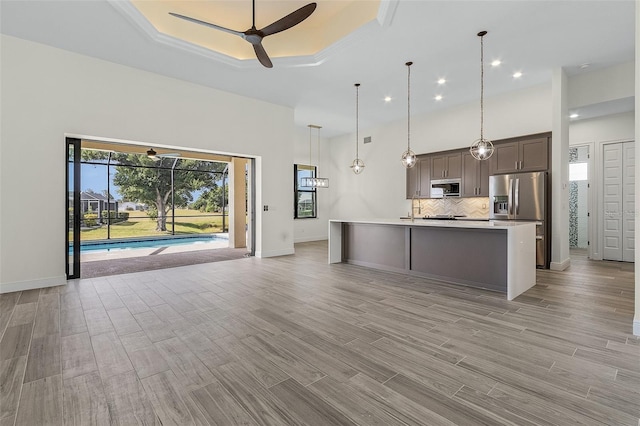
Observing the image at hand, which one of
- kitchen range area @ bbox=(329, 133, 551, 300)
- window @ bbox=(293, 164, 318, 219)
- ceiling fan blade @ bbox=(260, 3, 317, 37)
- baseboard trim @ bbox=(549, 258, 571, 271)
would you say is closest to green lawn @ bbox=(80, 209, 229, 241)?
window @ bbox=(293, 164, 318, 219)

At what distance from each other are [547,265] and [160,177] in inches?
555

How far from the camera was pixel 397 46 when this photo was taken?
14.2 feet

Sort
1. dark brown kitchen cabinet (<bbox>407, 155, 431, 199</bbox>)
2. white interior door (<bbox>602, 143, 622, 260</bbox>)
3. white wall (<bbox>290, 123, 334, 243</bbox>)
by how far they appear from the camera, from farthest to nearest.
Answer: white wall (<bbox>290, 123, 334, 243</bbox>) → dark brown kitchen cabinet (<bbox>407, 155, 431, 199</bbox>) → white interior door (<bbox>602, 143, 622, 260</bbox>)

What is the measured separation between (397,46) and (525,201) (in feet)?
11.9

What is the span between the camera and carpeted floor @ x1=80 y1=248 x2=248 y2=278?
5.23 metres

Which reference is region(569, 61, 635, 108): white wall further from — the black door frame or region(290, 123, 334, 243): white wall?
the black door frame

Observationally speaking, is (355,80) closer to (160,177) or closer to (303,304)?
(303,304)

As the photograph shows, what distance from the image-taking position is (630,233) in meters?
5.95

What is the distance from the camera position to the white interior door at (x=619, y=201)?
Answer: 19.8 feet

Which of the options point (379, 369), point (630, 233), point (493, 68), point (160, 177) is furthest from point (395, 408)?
point (160, 177)

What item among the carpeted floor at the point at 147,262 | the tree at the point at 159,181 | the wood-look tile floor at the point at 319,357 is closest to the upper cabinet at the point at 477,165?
the wood-look tile floor at the point at 319,357

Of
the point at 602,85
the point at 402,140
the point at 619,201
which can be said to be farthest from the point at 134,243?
the point at 619,201

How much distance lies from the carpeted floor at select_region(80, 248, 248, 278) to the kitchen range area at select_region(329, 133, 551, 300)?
9.14 ft

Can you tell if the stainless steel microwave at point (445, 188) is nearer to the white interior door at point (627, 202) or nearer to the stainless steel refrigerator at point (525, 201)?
the stainless steel refrigerator at point (525, 201)
